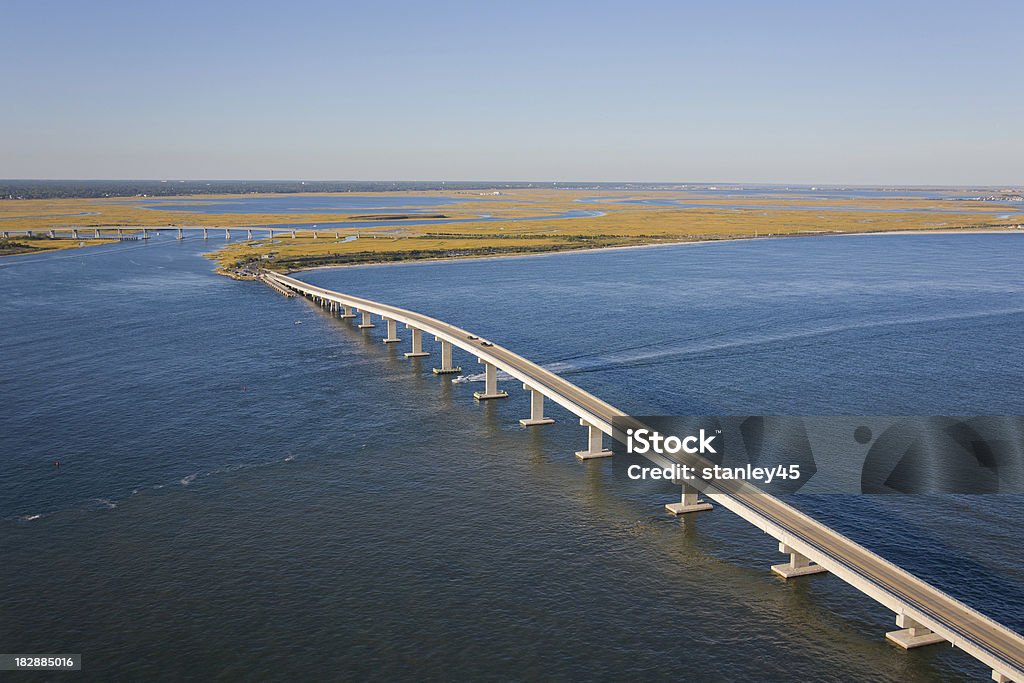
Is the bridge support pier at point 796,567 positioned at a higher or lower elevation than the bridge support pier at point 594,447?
lower

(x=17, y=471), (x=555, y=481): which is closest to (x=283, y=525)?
(x=555, y=481)

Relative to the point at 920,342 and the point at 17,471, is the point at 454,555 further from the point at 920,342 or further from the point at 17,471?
the point at 920,342

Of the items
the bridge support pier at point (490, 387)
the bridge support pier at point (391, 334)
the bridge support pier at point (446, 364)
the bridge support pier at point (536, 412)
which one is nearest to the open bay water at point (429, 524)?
the bridge support pier at point (490, 387)

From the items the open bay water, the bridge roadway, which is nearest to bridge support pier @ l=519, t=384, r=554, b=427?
the open bay water

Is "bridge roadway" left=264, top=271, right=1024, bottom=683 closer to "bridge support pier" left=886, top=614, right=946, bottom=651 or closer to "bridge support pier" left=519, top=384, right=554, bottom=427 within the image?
"bridge support pier" left=886, top=614, right=946, bottom=651

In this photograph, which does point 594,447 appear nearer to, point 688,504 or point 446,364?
point 688,504

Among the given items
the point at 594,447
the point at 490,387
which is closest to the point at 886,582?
the point at 594,447

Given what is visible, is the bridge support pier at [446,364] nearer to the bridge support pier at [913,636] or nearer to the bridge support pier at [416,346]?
the bridge support pier at [416,346]
